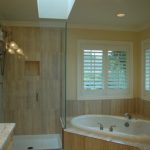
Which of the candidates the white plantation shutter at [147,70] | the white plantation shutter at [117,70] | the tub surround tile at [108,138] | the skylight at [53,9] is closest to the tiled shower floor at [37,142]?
the tub surround tile at [108,138]

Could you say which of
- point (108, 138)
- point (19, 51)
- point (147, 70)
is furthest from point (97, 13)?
point (108, 138)

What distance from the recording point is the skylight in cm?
412

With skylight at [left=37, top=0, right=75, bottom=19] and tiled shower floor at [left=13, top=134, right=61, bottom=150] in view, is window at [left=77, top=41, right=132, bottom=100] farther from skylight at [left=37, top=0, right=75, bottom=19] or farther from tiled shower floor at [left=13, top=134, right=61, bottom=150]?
tiled shower floor at [left=13, top=134, right=61, bottom=150]

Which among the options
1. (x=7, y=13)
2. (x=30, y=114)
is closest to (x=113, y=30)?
(x=7, y=13)

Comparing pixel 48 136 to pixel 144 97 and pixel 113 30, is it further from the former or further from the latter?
pixel 113 30

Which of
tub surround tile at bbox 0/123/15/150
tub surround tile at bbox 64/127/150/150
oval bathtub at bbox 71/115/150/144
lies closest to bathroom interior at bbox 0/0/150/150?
oval bathtub at bbox 71/115/150/144

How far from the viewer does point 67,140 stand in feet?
10.6

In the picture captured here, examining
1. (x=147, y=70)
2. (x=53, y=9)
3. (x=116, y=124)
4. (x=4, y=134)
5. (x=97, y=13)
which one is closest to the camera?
(x=4, y=134)

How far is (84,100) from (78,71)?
614 mm

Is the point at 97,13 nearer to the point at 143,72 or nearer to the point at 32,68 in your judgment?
the point at 143,72

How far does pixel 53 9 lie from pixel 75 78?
146cm

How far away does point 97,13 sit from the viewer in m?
3.57

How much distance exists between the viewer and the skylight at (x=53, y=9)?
4125 millimetres

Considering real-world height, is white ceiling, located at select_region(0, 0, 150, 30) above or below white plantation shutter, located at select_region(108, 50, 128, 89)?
above
